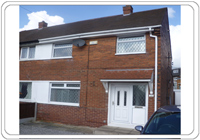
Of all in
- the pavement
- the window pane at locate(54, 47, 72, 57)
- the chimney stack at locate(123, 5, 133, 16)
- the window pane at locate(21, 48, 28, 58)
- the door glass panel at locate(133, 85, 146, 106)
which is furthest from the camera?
the window pane at locate(21, 48, 28, 58)

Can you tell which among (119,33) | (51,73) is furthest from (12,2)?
(51,73)

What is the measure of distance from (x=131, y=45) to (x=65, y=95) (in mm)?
4111

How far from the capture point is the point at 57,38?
33.4 ft

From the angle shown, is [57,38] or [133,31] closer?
[133,31]

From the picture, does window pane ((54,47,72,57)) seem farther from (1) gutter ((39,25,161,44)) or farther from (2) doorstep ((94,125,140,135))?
(2) doorstep ((94,125,140,135))

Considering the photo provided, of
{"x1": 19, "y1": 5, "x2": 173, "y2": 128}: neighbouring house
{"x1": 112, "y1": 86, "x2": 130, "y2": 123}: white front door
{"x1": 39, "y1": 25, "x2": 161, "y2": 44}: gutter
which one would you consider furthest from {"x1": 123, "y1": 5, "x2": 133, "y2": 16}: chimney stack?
{"x1": 112, "y1": 86, "x2": 130, "y2": 123}: white front door

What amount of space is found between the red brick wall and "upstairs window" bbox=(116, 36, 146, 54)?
0.22 metres

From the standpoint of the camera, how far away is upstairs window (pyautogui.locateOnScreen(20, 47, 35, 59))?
1160 cm

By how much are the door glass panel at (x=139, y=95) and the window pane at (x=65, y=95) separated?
282 cm

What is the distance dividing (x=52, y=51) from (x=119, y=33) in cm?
400

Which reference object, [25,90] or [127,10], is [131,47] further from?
[25,90]

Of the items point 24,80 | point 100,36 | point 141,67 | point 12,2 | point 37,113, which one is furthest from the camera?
point 24,80

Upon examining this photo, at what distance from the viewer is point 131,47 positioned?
28.8ft

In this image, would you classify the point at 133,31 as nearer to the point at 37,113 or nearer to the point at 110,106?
the point at 110,106
